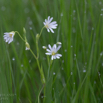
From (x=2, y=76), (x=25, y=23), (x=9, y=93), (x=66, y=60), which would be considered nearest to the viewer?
(x=2, y=76)

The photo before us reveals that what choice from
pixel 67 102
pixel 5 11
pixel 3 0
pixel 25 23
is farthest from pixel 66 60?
pixel 3 0

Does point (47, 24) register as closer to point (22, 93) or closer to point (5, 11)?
point (22, 93)

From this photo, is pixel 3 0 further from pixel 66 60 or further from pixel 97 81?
pixel 97 81

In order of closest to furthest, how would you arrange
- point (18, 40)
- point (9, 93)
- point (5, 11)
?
point (9, 93) < point (18, 40) < point (5, 11)

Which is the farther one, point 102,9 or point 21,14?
point 21,14

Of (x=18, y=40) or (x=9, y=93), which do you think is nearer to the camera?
(x=9, y=93)

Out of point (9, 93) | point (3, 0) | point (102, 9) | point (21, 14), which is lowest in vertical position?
point (9, 93)

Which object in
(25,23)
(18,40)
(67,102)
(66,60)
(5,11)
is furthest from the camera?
(5,11)

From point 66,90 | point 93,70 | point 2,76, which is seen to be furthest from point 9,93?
point 93,70

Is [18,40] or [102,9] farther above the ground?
[102,9]
